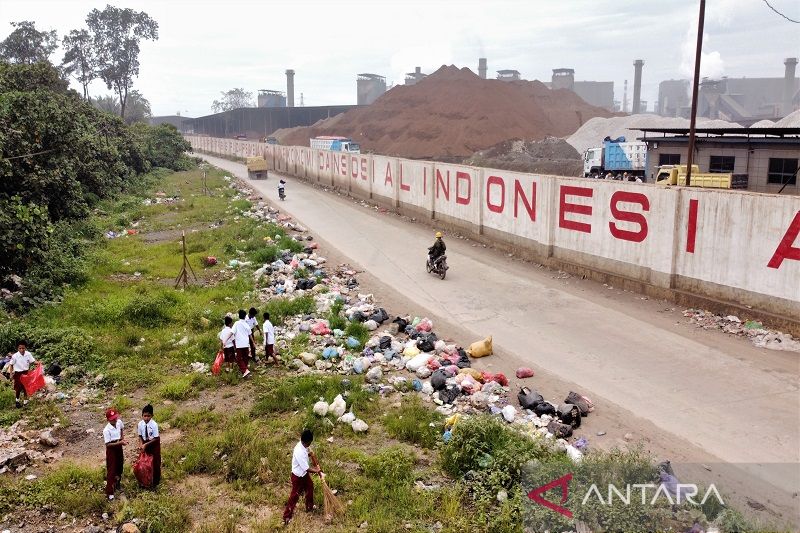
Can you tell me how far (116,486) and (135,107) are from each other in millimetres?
129221

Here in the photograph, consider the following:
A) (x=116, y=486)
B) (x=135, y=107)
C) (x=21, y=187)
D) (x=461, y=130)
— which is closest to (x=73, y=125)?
(x=21, y=187)

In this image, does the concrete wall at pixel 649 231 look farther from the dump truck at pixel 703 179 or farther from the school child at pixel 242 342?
the dump truck at pixel 703 179

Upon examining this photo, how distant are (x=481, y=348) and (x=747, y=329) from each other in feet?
16.9

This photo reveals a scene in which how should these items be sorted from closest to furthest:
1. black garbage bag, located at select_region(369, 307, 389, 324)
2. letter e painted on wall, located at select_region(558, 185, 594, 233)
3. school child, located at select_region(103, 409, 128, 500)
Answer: school child, located at select_region(103, 409, 128, 500), black garbage bag, located at select_region(369, 307, 389, 324), letter e painted on wall, located at select_region(558, 185, 594, 233)

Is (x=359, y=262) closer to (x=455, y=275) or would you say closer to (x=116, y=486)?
(x=455, y=275)

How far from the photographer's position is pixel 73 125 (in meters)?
22.4

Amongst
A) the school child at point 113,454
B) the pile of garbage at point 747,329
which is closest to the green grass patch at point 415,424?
the school child at point 113,454

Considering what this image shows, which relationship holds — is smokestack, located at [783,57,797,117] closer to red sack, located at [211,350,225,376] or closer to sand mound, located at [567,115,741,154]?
sand mound, located at [567,115,741,154]

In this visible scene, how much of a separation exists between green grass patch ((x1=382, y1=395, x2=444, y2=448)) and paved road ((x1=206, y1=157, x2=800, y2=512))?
2652mm

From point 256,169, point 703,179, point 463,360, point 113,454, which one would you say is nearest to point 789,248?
point 463,360

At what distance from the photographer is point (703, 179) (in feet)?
85.3

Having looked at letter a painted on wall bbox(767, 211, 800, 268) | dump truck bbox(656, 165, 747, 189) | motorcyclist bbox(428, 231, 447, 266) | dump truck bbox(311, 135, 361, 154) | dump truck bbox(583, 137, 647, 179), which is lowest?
motorcyclist bbox(428, 231, 447, 266)

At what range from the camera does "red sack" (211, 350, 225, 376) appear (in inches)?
418

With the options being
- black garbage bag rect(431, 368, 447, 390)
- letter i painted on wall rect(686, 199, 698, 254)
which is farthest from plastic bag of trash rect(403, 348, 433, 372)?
letter i painted on wall rect(686, 199, 698, 254)
